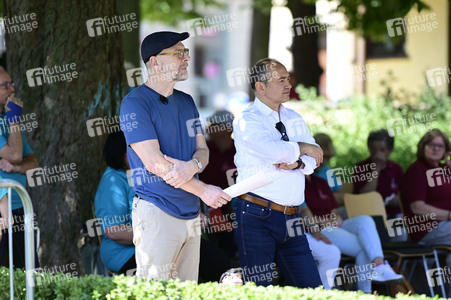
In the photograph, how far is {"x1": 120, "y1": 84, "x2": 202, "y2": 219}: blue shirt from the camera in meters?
4.77

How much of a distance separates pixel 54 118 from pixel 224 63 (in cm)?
3646

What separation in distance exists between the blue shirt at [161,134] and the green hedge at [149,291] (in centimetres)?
54

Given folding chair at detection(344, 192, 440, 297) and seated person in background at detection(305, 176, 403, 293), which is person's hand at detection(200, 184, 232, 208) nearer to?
seated person in background at detection(305, 176, 403, 293)

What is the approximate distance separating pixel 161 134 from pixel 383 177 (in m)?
4.06

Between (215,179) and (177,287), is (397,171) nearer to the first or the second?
(215,179)

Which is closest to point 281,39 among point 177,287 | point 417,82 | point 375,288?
point 417,82

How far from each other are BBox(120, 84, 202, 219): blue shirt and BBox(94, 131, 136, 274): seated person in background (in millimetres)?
1346

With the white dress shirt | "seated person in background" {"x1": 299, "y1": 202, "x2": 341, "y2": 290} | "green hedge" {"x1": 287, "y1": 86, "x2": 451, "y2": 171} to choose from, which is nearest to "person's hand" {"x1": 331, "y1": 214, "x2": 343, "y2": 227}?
"seated person in background" {"x1": 299, "y1": 202, "x2": 341, "y2": 290}

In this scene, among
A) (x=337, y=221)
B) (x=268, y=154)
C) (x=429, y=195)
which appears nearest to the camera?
(x=268, y=154)

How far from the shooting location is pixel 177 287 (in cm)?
452

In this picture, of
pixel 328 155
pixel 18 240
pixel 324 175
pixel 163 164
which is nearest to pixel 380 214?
pixel 324 175

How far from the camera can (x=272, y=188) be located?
17.4 feet

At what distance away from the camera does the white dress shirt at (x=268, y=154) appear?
5238mm

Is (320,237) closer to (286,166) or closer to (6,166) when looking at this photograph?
(286,166)
